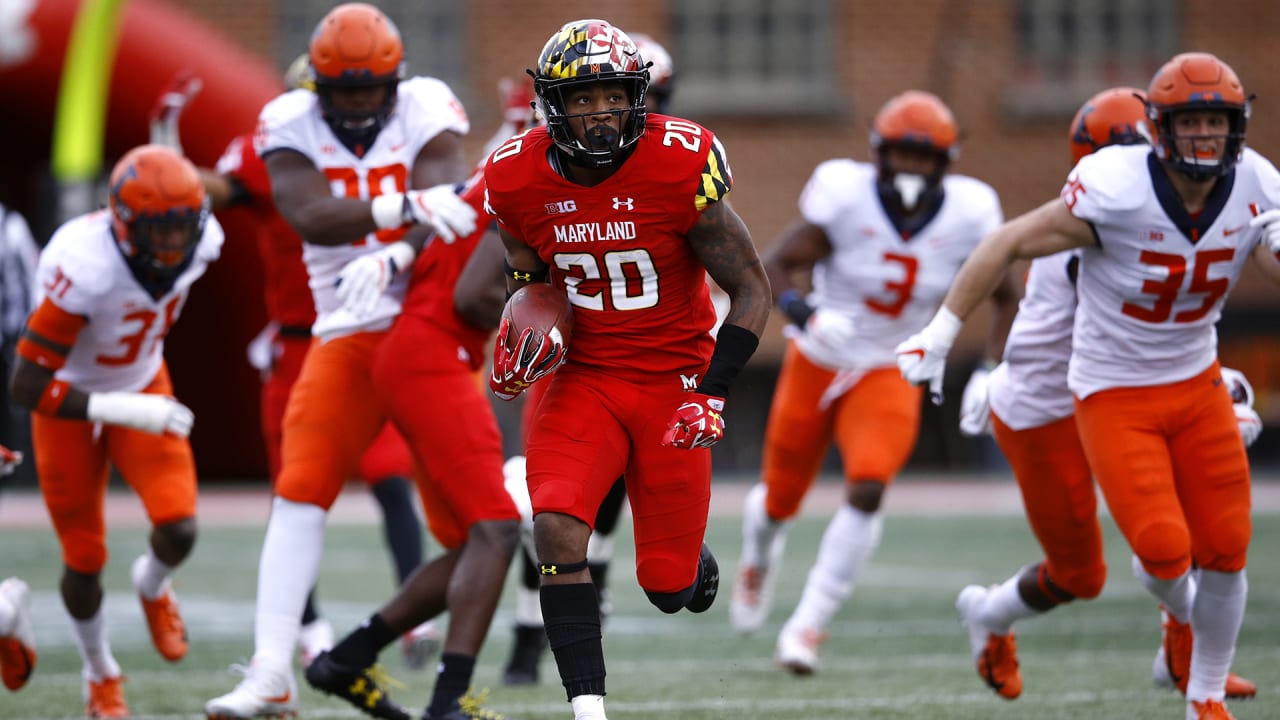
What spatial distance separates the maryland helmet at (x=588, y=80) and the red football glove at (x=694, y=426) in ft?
2.11

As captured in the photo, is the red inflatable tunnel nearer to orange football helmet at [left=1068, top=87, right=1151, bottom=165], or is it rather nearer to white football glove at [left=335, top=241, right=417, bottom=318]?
white football glove at [left=335, top=241, right=417, bottom=318]

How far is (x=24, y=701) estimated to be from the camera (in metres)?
5.90

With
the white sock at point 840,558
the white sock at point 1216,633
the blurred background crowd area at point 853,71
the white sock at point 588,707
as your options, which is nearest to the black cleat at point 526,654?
the white sock at point 840,558

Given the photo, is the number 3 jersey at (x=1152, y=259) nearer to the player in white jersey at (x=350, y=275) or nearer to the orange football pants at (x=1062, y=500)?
the orange football pants at (x=1062, y=500)

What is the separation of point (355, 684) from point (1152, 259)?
252 cm

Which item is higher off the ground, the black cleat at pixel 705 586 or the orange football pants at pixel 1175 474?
the orange football pants at pixel 1175 474

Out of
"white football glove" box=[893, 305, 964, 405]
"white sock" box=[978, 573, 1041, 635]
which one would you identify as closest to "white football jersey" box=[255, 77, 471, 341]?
"white football glove" box=[893, 305, 964, 405]

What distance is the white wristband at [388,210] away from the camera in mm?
5152

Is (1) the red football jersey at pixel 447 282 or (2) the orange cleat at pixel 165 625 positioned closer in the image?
(1) the red football jersey at pixel 447 282

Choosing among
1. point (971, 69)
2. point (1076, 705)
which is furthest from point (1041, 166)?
point (1076, 705)

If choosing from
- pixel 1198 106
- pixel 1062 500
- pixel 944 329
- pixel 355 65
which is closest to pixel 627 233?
pixel 944 329

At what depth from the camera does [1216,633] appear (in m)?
4.84

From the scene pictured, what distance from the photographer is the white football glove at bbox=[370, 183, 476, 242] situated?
498cm

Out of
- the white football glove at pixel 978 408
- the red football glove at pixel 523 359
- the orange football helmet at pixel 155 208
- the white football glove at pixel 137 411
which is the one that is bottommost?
the white football glove at pixel 978 408
